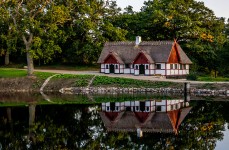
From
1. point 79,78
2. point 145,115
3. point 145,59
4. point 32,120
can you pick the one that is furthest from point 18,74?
point 145,115

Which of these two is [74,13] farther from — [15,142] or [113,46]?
[15,142]

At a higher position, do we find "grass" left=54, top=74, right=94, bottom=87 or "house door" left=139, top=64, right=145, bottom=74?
"house door" left=139, top=64, right=145, bottom=74

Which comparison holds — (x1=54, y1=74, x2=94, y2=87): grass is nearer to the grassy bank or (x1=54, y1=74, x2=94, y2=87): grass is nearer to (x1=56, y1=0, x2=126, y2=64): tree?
the grassy bank

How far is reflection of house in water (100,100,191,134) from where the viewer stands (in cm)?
2675

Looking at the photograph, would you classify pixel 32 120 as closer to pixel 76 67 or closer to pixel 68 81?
pixel 68 81

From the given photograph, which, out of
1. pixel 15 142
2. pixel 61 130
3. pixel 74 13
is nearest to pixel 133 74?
pixel 74 13

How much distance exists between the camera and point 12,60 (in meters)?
77.8

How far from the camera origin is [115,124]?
28266 millimetres

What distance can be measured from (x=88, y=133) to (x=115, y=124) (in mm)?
3688

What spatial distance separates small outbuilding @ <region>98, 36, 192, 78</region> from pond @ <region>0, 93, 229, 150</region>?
16872 mm

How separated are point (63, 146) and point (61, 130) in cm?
476

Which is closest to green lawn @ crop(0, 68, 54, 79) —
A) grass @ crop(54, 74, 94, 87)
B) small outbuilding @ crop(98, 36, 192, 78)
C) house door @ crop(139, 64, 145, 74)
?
grass @ crop(54, 74, 94, 87)

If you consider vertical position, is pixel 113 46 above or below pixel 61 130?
above

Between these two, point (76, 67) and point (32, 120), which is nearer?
point (32, 120)
